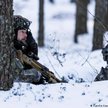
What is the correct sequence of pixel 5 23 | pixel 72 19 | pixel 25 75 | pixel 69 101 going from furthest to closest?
1. pixel 72 19
2. pixel 25 75
3. pixel 5 23
4. pixel 69 101

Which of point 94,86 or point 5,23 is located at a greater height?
point 5,23

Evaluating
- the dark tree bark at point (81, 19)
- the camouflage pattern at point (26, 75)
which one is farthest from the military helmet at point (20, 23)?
the dark tree bark at point (81, 19)

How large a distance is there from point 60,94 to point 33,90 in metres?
0.48

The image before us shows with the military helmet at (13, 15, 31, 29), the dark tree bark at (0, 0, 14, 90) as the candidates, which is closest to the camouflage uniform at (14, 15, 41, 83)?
the military helmet at (13, 15, 31, 29)

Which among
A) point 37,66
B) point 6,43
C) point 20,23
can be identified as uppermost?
point 20,23

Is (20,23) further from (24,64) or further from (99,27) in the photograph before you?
(99,27)

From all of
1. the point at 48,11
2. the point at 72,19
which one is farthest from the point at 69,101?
the point at 48,11

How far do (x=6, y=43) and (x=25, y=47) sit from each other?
4.36ft

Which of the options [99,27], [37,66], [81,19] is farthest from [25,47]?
[81,19]

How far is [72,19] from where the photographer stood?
3509cm

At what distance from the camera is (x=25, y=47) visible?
8.45 m

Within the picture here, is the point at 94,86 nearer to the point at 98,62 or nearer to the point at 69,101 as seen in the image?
the point at 69,101

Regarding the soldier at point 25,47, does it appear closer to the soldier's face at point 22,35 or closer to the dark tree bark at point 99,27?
the soldier's face at point 22,35

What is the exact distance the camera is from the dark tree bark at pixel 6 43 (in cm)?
708
